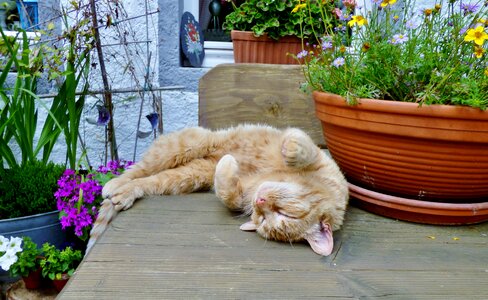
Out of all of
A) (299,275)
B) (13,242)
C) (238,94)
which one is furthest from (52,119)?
(299,275)

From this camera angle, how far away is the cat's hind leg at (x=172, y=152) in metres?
2.04

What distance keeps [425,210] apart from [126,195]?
Result: 124 centimetres

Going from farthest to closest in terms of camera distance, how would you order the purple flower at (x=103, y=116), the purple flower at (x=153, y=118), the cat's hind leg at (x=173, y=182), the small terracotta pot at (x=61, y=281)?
the purple flower at (x=153, y=118)
the purple flower at (x=103, y=116)
the small terracotta pot at (x=61, y=281)
the cat's hind leg at (x=173, y=182)

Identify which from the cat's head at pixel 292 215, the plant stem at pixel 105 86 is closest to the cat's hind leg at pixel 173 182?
the cat's head at pixel 292 215

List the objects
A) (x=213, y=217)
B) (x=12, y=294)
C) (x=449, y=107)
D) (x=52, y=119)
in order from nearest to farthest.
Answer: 1. (x=449, y=107)
2. (x=213, y=217)
3. (x=12, y=294)
4. (x=52, y=119)

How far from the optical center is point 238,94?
2533 millimetres

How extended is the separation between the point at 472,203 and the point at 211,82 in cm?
159

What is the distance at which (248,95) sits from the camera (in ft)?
8.32

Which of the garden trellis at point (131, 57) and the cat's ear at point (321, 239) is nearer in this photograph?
the cat's ear at point (321, 239)

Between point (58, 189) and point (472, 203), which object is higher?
point (472, 203)

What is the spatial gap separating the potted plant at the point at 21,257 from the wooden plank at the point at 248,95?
3.87ft

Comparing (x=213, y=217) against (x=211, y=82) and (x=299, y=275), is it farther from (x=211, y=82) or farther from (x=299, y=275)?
(x=211, y=82)

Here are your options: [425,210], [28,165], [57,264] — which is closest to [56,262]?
[57,264]

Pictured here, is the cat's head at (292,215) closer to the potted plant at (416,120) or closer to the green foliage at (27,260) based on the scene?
the potted plant at (416,120)
